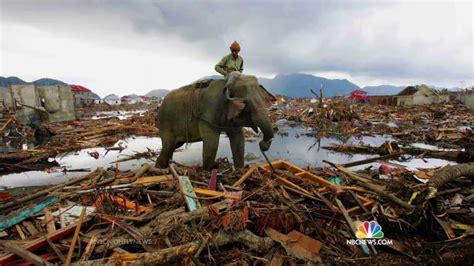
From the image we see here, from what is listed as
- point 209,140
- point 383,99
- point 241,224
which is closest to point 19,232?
point 241,224

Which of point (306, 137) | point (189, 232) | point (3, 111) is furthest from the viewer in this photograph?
point (3, 111)

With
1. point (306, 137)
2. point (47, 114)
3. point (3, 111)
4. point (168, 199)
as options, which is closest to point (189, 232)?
point (168, 199)

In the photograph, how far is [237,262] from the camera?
137 inches

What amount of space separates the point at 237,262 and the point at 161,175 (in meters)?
2.91

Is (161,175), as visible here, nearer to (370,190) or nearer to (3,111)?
(370,190)

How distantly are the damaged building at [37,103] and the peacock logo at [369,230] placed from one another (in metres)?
22.5

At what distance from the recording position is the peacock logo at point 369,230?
4.06 meters

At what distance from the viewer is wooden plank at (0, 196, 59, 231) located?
396cm

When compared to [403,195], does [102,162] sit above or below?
below

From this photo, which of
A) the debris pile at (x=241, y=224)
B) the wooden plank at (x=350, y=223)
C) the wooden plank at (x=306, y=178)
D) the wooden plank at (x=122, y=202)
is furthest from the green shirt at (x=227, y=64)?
the wooden plank at (x=350, y=223)

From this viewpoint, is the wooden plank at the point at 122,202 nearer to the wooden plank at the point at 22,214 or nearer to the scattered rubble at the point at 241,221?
the scattered rubble at the point at 241,221

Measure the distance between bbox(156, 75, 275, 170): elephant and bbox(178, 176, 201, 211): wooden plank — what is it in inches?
69.2

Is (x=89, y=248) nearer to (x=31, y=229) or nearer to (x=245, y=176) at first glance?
(x=31, y=229)

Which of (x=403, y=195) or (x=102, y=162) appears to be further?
(x=102, y=162)
